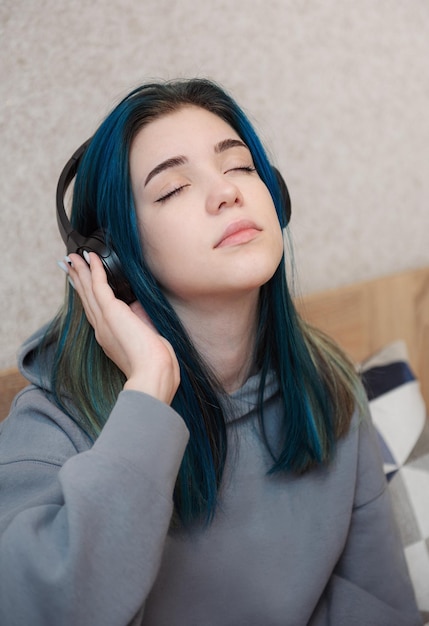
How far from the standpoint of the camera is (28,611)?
→ 0.71m

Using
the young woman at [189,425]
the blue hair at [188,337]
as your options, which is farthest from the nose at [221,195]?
the blue hair at [188,337]

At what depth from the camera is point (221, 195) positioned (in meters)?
0.93

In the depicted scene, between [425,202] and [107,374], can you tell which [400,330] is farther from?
[107,374]

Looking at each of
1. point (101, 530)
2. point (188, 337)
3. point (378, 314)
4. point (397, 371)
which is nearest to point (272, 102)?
point (378, 314)

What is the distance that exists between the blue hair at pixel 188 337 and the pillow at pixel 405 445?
0.33 m

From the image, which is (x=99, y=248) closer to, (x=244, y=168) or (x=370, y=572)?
(x=244, y=168)

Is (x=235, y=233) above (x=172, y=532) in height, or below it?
above

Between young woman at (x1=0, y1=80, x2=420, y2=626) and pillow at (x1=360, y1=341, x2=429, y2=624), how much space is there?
15 cm

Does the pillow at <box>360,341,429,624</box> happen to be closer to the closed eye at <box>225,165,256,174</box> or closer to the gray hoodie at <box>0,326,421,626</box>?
the gray hoodie at <box>0,326,421,626</box>

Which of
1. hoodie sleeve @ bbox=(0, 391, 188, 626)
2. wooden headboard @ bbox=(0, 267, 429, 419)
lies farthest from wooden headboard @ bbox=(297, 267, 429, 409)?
hoodie sleeve @ bbox=(0, 391, 188, 626)

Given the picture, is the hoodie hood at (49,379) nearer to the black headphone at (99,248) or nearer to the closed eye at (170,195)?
the black headphone at (99,248)

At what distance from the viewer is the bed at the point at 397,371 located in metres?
1.31

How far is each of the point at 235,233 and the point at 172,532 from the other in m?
0.43

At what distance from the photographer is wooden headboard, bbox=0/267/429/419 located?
5.32 ft
